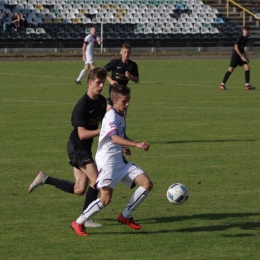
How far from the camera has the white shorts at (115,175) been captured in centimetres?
827

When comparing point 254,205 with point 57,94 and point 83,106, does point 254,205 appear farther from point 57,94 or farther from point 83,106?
point 57,94

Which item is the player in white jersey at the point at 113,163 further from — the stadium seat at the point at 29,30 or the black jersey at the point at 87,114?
the stadium seat at the point at 29,30

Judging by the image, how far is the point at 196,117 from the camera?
19.1m

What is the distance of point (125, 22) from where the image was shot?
5094 centimetres

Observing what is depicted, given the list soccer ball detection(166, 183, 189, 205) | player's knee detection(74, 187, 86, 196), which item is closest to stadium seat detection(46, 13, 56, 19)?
player's knee detection(74, 187, 86, 196)

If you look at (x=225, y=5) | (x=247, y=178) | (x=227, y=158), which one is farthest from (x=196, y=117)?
(x=225, y=5)

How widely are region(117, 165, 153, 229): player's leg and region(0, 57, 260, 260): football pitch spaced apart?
0.39 ft

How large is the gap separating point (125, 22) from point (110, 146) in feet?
142

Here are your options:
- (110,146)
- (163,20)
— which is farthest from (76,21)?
(110,146)

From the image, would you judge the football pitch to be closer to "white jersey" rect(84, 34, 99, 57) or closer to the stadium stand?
"white jersey" rect(84, 34, 99, 57)

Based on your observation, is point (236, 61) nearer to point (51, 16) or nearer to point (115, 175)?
point (115, 175)

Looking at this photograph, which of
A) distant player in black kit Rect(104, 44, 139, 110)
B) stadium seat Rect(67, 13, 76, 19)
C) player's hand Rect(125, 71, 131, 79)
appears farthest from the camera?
stadium seat Rect(67, 13, 76, 19)

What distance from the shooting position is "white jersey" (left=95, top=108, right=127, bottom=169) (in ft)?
26.9

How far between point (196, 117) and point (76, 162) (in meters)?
10.5
